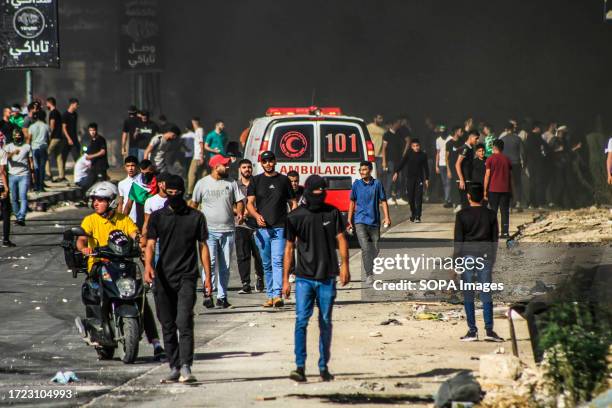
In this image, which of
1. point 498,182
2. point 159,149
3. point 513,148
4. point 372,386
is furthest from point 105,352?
point 513,148

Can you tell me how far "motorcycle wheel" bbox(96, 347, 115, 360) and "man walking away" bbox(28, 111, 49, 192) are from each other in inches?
616

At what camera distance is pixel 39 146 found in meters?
27.7

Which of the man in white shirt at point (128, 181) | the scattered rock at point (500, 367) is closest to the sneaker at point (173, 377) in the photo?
the scattered rock at point (500, 367)

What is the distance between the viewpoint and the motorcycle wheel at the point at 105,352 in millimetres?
12547

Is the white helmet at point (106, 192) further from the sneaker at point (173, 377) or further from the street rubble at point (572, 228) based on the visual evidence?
the street rubble at point (572, 228)

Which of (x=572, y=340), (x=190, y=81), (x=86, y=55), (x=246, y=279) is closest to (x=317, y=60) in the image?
(x=190, y=81)

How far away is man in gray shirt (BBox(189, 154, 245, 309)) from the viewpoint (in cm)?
1589

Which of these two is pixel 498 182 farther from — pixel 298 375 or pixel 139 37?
pixel 139 37

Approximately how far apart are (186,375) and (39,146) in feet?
56.8

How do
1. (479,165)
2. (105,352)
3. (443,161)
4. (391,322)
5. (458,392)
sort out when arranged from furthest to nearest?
(443,161), (479,165), (391,322), (105,352), (458,392)

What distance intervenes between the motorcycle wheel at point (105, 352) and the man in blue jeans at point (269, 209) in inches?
142

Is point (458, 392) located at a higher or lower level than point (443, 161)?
lower

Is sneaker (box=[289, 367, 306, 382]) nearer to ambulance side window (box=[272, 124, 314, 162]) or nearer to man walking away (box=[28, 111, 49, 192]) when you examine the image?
ambulance side window (box=[272, 124, 314, 162])

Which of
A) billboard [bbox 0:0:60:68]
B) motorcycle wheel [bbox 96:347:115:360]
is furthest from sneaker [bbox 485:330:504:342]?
billboard [bbox 0:0:60:68]
